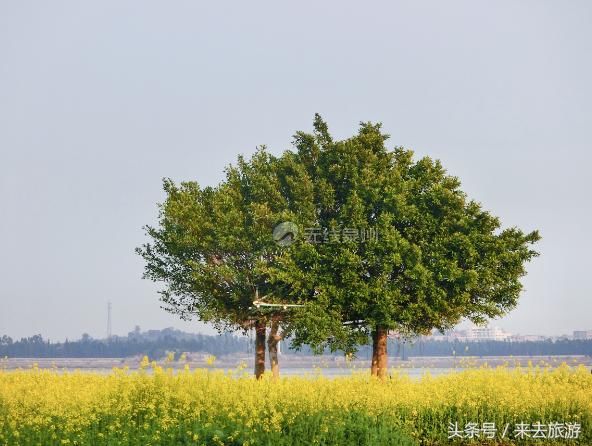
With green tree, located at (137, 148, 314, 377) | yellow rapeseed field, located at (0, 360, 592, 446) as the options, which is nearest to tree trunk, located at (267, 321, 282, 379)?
green tree, located at (137, 148, 314, 377)

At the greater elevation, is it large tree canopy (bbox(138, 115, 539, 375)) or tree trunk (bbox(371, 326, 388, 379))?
large tree canopy (bbox(138, 115, 539, 375))

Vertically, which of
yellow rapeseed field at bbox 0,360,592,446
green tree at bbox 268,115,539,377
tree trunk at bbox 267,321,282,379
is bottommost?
yellow rapeseed field at bbox 0,360,592,446

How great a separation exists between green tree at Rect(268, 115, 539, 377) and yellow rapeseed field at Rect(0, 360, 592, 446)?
1030 centimetres

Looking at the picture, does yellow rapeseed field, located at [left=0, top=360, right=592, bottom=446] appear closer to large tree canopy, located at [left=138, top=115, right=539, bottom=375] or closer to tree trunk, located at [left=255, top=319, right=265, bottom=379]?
large tree canopy, located at [left=138, top=115, right=539, bottom=375]

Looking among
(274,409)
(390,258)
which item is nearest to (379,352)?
(390,258)

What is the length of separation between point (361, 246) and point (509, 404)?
14.6m

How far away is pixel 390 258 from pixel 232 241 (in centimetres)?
689

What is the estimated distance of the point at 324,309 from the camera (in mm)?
35438

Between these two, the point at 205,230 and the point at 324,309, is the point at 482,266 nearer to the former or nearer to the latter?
the point at 324,309

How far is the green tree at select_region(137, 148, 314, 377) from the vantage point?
123ft

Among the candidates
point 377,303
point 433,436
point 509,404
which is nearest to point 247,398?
point 433,436

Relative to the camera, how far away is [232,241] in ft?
122

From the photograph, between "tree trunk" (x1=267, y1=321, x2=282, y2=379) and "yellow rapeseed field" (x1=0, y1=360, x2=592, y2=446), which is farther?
"tree trunk" (x1=267, y1=321, x2=282, y2=379)

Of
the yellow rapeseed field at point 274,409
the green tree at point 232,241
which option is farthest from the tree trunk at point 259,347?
the yellow rapeseed field at point 274,409
